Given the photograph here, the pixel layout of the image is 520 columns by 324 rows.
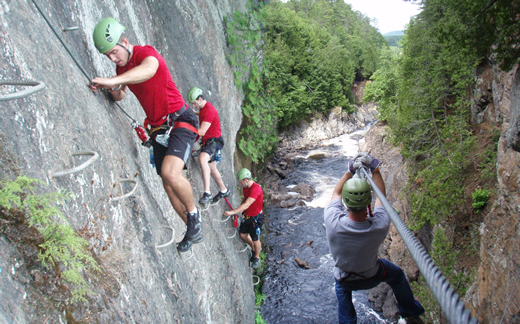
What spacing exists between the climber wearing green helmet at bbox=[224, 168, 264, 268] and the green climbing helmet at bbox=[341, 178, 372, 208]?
3599mm

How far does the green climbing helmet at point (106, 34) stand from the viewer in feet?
8.96

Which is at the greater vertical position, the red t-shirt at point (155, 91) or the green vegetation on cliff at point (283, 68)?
the red t-shirt at point (155, 91)

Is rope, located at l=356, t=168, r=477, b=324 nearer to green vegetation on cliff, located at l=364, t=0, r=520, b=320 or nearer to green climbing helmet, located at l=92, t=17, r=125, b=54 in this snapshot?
green climbing helmet, located at l=92, t=17, r=125, b=54

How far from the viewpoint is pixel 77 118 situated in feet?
8.83

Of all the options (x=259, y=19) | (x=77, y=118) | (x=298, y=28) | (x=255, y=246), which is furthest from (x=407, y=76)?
(x=298, y=28)

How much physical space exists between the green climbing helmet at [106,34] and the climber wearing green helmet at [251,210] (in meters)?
4.11

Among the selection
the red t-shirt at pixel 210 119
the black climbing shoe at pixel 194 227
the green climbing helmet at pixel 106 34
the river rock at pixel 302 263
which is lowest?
the river rock at pixel 302 263

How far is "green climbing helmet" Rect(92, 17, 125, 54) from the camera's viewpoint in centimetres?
273

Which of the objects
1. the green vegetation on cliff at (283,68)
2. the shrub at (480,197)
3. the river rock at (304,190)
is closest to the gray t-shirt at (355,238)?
the shrub at (480,197)

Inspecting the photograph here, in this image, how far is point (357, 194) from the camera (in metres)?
2.89

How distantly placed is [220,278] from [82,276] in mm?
3507

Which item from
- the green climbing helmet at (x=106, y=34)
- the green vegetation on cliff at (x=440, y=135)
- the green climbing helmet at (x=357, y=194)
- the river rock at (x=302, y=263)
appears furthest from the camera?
the river rock at (x=302, y=263)

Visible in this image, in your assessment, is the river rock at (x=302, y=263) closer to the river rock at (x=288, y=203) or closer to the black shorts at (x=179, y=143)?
the river rock at (x=288, y=203)

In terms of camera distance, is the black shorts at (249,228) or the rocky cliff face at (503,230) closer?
the rocky cliff face at (503,230)
